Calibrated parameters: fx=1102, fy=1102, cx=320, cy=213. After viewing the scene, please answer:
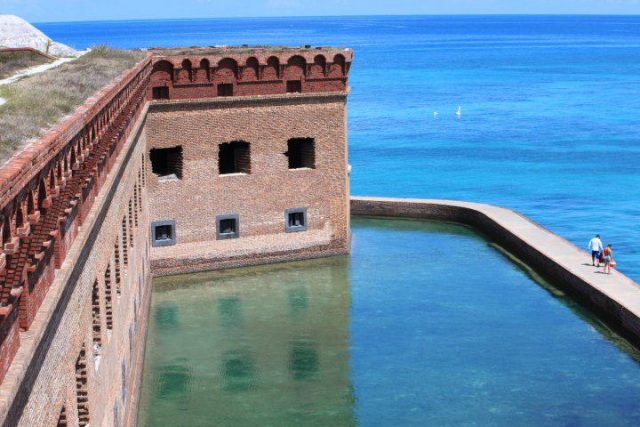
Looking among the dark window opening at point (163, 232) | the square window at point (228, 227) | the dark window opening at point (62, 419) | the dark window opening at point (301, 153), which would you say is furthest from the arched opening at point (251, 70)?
the dark window opening at point (62, 419)

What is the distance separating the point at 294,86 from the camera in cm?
3297

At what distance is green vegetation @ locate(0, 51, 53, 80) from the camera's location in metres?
25.4

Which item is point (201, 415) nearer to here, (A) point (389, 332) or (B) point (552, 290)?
(A) point (389, 332)

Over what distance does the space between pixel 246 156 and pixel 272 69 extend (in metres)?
2.69

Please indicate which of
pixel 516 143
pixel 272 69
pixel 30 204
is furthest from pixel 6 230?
pixel 516 143

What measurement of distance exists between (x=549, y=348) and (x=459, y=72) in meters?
127

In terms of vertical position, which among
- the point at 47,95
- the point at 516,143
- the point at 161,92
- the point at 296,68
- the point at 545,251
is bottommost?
the point at 545,251

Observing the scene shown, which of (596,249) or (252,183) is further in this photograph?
(252,183)

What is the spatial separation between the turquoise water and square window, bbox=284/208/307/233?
3.53 feet

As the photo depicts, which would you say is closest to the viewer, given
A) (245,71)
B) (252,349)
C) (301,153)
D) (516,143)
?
(252,349)

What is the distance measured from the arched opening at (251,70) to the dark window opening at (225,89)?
48 centimetres

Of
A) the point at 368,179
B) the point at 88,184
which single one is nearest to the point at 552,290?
the point at 88,184

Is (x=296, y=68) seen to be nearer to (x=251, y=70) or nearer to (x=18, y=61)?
(x=251, y=70)

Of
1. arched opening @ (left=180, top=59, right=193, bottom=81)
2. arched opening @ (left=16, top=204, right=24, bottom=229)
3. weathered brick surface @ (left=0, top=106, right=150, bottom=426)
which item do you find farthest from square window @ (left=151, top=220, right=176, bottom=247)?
arched opening @ (left=16, top=204, right=24, bottom=229)
